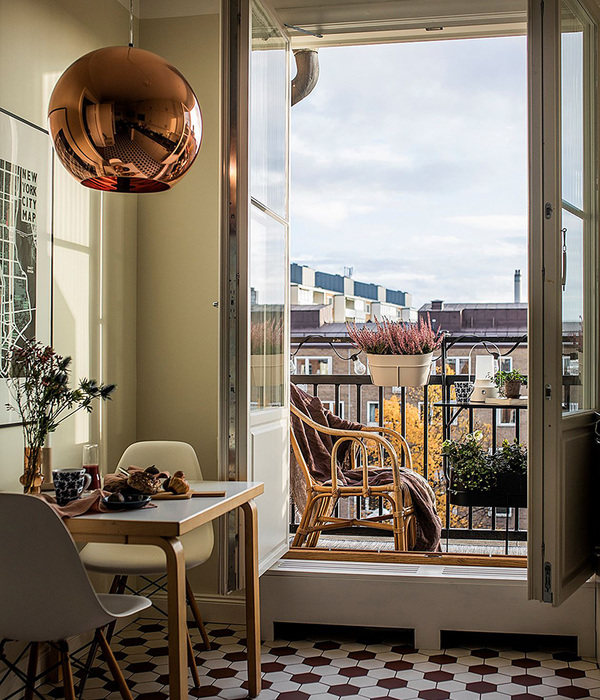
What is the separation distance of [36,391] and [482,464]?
2.26 m

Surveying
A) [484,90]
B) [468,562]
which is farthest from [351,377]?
[484,90]

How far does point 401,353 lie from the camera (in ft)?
14.4

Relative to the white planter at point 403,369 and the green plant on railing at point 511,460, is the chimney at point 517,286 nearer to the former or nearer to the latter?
the white planter at point 403,369

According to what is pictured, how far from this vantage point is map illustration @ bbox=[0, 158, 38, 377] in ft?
8.68

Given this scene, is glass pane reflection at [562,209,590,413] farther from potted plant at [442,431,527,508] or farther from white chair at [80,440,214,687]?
white chair at [80,440,214,687]

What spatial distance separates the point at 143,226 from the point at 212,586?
1.78 m

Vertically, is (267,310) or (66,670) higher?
(267,310)

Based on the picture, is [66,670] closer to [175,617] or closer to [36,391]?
[175,617]

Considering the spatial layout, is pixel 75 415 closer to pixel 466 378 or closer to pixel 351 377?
pixel 351 377

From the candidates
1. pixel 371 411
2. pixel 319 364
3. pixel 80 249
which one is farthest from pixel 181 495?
pixel 371 411

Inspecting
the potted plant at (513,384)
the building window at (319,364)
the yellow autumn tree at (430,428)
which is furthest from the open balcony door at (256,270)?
the building window at (319,364)

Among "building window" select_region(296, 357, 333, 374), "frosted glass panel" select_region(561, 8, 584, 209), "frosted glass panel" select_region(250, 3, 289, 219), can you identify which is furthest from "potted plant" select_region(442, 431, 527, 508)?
"building window" select_region(296, 357, 333, 374)

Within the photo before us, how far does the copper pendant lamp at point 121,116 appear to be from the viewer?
1.74 m

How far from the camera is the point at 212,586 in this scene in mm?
3625
